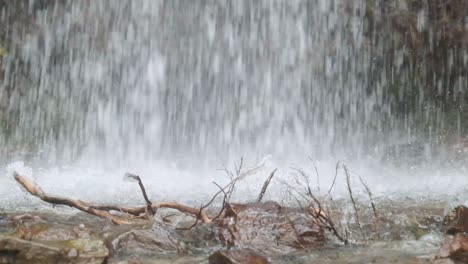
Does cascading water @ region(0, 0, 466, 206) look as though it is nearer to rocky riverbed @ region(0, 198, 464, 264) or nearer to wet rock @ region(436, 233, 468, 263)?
rocky riverbed @ region(0, 198, 464, 264)

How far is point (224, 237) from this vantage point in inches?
131

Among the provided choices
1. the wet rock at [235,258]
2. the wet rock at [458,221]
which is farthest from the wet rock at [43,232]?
the wet rock at [458,221]

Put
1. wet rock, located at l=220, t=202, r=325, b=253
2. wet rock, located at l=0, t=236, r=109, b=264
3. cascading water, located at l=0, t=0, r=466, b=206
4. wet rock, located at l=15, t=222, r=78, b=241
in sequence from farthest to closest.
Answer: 1. cascading water, located at l=0, t=0, r=466, b=206
2. wet rock, located at l=220, t=202, r=325, b=253
3. wet rock, located at l=15, t=222, r=78, b=241
4. wet rock, located at l=0, t=236, r=109, b=264

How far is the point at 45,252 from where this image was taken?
2662mm

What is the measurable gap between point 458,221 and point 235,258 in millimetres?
1654

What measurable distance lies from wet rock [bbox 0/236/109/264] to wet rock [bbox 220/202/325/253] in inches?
34.8

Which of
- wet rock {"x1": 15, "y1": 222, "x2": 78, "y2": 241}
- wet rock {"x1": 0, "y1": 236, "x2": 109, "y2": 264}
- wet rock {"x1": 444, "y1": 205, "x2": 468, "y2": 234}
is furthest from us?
wet rock {"x1": 444, "y1": 205, "x2": 468, "y2": 234}

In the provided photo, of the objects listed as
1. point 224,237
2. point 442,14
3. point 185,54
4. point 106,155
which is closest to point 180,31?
point 185,54

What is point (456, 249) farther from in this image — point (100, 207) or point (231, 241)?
point (100, 207)

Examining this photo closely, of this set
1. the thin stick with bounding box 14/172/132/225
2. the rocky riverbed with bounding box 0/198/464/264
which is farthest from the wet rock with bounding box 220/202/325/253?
the thin stick with bounding box 14/172/132/225

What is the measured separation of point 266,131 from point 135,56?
378 centimetres

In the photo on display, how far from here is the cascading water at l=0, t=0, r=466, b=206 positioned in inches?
460

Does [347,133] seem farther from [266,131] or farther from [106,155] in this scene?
[106,155]

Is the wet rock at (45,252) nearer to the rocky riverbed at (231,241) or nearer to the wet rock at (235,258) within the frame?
the rocky riverbed at (231,241)
